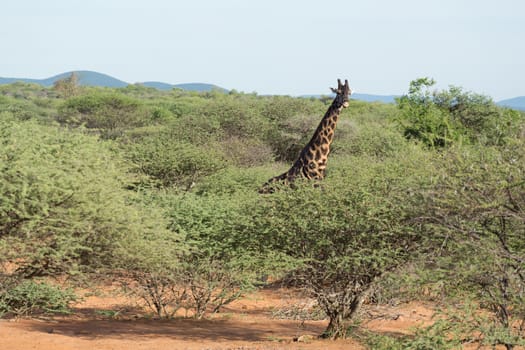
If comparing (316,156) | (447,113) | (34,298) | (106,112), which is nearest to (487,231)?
(316,156)

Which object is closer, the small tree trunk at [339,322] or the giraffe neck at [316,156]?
the small tree trunk at [339,322]

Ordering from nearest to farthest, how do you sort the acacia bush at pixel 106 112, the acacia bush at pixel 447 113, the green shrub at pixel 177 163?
the green shrub at pixel 177 163 → the acacia bush at pixel 447 113 → the acacia bush at pixel 106 112

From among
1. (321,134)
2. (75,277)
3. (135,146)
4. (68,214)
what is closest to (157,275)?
(75,277)

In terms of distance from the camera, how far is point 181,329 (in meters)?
11.7

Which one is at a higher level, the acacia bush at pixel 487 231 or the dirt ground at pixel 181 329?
the acacia bush at pixel 487 231

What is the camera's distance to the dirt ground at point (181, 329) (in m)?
10.5

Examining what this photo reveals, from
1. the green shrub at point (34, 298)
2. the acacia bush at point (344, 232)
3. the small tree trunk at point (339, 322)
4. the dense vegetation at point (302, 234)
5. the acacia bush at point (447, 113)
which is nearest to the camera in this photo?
the dense vegetation at point (302, 234)

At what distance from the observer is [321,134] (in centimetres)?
1496

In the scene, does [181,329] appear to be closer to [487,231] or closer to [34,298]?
[34,298]

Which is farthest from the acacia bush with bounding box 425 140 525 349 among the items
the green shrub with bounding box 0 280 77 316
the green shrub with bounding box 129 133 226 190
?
the green shrub with bounding box 129 133 226 190

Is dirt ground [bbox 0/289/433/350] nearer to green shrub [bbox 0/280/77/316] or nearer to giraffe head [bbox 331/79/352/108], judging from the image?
green shrub [bbox 0/280/77/316]

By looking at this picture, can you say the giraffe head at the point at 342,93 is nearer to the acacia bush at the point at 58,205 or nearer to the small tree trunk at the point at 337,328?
the small tree trunk at the point at 337,328

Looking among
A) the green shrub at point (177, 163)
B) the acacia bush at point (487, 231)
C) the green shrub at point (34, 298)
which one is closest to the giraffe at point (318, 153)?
the green shrub at point (34, 298)

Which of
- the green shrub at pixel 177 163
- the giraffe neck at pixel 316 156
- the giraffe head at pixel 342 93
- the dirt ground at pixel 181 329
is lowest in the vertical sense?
the dirt ground at pixel 181 329
